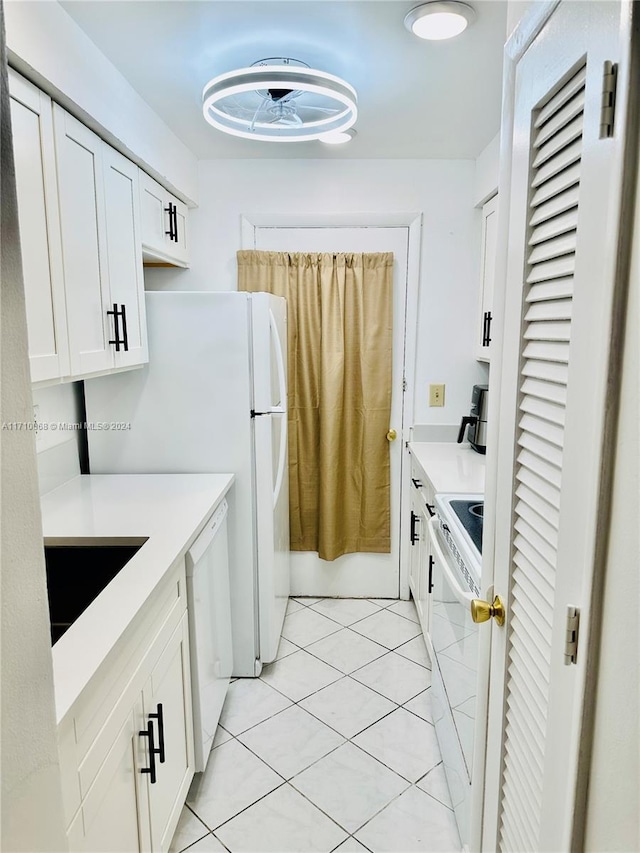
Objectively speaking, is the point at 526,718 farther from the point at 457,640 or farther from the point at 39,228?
the point at 39,228

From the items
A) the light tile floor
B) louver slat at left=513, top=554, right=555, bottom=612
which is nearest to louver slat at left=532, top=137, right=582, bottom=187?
louver slat at left=513, top=554, right=555, bottom=612

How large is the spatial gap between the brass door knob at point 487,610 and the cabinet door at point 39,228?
121cm

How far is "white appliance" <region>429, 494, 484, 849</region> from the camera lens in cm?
151

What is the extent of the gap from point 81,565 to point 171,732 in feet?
1.85

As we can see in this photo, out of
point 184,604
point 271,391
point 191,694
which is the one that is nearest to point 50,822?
point 184,604

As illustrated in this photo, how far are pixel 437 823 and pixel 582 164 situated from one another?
1940mm

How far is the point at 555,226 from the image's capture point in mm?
846

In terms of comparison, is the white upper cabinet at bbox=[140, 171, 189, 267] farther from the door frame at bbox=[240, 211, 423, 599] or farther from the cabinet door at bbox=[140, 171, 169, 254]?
the door frame at bbox=[240, 211, 423, 599]

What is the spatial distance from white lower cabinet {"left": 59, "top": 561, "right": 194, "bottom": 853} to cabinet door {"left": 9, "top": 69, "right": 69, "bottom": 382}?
73 cm

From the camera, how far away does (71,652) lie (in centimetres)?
115

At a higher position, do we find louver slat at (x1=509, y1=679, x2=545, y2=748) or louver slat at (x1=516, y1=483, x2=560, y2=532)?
louver slat at (x1=516, y1=483, x2=560, y2=532)

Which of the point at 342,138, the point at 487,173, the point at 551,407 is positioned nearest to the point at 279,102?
the point at 342,138

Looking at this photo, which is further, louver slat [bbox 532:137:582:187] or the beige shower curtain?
the beige shower curtain

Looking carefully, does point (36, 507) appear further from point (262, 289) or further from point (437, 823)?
point (262, 289)
